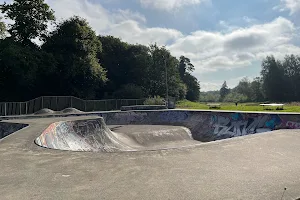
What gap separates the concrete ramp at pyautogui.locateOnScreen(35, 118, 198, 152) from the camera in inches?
444

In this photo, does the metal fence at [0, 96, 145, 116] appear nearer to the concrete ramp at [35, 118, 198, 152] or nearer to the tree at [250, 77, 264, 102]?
the concrete ramp at [35, 118, 198, 152]

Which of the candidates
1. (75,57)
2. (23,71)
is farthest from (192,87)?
(23,71)

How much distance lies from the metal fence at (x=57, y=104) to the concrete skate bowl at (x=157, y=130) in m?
8.26

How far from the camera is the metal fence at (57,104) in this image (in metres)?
26.2

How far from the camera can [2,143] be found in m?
8.12

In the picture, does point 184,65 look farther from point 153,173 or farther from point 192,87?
point 153,173

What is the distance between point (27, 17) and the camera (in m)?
31.2

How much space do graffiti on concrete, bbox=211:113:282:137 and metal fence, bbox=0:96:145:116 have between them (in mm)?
16679

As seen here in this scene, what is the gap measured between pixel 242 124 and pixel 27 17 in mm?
27823

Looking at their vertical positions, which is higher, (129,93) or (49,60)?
(49,60)

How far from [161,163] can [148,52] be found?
4420 cm

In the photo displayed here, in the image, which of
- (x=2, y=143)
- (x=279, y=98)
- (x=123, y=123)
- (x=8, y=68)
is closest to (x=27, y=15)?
(x=8, y=68)

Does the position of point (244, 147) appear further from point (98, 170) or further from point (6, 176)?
point (6, 176)

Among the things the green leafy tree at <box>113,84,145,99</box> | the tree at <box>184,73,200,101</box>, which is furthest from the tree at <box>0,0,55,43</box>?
the tree at <box>184,73,200,101</box>
